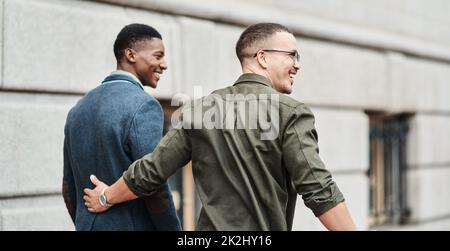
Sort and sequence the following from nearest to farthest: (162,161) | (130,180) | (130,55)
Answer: (162,161), (130,180), (130,55)

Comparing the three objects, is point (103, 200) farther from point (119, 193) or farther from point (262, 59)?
point (262, 59)

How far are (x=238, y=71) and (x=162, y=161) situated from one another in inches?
157

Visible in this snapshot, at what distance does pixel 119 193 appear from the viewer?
3.80 metres

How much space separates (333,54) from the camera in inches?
345

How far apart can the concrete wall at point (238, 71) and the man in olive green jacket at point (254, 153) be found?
2.16 meters

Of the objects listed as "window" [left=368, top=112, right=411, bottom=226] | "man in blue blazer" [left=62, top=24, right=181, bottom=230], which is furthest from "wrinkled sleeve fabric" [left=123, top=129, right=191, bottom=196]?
"window" [left=368, top=112, right=411, bottom=226]

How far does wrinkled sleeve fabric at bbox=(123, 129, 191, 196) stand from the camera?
139 inches

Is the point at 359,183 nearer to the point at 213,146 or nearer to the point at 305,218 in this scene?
the point at 305,218

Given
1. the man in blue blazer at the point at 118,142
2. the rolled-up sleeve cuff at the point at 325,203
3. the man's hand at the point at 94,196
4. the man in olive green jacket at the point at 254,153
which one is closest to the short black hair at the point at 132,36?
the man in blue blazer at the point at 118,142

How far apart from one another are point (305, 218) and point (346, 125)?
4.03ft

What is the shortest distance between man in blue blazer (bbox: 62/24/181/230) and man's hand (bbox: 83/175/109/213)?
3 cm

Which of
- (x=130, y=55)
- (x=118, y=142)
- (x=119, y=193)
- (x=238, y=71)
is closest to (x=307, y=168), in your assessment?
(x=119, y=193)

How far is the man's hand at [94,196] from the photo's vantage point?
397cm
